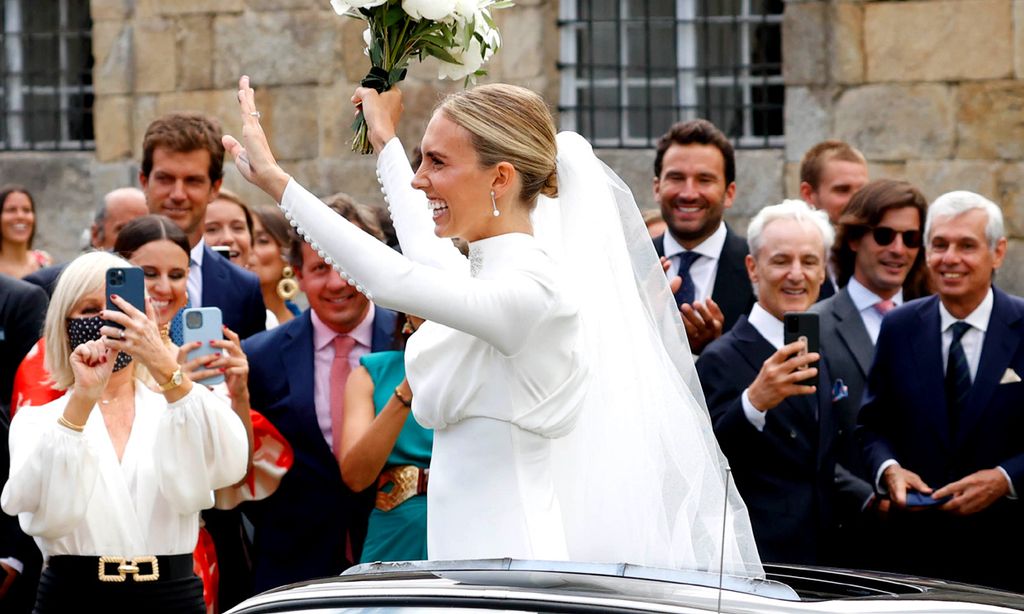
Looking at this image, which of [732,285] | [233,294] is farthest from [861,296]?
[233,294]

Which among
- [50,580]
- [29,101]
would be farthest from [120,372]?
[29,101]

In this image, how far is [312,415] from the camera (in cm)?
620

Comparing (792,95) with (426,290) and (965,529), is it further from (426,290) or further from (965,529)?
(426,290)

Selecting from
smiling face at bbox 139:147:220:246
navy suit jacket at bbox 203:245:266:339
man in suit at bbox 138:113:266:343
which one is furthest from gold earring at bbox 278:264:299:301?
navy suit jacket at bbox 203:245:266:339

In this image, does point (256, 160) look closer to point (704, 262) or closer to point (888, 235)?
point (704, 262)

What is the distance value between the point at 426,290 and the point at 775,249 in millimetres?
2907

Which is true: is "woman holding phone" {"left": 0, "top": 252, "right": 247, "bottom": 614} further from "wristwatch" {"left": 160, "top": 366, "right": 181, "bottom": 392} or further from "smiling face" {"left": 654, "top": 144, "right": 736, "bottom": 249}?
"smiling face" {"left": 654, "top": 144, "right": 736, "bottom": 249}

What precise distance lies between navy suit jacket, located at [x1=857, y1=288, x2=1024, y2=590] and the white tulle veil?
7.25 feet

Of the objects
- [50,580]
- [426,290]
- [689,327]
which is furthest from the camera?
[689,327]

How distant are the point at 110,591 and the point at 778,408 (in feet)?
8.67

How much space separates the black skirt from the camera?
5.22 m

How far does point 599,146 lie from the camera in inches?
436

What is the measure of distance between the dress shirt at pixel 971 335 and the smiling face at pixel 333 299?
2.23 meters

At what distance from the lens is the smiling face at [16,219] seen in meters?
9.15
